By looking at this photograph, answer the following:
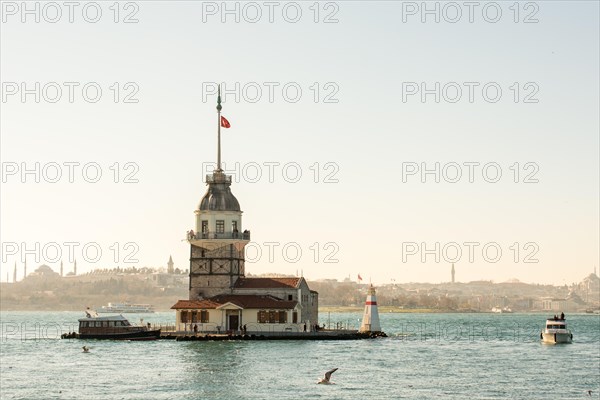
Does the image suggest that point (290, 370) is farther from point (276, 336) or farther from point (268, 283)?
point (268, 283)

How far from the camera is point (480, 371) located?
79125 mm

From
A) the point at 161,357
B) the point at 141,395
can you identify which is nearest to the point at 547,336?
the point at 161,357

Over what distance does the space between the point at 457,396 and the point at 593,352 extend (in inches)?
1787

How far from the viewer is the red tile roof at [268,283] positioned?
11188 centimetres

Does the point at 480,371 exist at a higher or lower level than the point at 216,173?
lower

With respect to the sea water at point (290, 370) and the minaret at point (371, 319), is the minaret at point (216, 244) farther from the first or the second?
the minaret at point (371, 319)

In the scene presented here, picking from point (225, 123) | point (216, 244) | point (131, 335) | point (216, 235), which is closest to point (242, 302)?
point (216, 244)

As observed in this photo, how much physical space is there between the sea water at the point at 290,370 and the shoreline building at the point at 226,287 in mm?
5182

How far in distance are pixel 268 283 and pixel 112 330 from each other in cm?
1570

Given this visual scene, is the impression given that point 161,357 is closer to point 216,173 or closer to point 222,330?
point 222,330

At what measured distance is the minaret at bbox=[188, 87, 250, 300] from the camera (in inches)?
4400

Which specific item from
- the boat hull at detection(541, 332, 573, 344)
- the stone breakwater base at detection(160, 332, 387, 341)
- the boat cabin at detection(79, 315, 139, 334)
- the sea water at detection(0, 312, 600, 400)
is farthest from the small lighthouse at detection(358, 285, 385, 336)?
the boat cabin at detection(79, 315, 139, 334)

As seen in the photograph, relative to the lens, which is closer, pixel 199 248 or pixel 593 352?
pixel 593 352

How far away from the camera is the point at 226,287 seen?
112 meters
